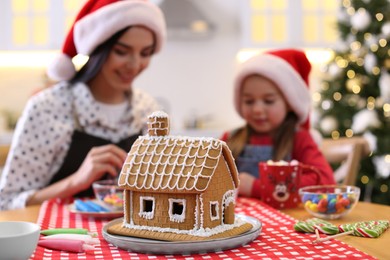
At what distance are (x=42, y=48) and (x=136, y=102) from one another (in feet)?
8.18

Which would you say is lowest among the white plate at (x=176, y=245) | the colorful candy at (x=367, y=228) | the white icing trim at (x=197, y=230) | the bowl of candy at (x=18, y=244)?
the colorful candy at (x=367, y=228)

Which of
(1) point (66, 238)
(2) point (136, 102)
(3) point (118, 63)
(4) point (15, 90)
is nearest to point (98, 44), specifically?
(3) point (118, 63)

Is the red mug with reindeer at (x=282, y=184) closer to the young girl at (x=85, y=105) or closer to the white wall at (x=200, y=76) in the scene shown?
the young girl at (x=85, y=105)

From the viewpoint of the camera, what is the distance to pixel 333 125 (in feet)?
12.9

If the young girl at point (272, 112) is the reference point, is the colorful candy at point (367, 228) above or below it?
below

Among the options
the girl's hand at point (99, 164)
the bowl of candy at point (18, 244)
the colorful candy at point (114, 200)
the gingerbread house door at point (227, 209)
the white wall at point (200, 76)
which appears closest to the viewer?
the bowl of candy at point (18, 244)

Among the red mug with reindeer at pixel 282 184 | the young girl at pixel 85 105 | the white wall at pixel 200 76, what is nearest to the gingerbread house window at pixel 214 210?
the red mug with reindeer at pixel 282 184

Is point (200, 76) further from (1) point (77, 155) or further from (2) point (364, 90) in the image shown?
(1) point (77, 155)

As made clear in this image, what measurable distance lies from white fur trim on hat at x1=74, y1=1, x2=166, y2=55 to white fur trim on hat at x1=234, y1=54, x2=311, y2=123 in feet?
1.10

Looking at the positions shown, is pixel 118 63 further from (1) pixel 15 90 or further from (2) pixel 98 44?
(1) pixel 15 90

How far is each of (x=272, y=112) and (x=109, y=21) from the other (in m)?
0.59

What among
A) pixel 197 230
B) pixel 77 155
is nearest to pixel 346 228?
pixel 197 230

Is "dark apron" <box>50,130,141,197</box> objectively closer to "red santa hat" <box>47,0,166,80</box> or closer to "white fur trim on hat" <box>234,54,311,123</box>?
"red santa hat" <box>47,0,166,80</box>

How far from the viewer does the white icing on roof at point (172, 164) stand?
982mm
